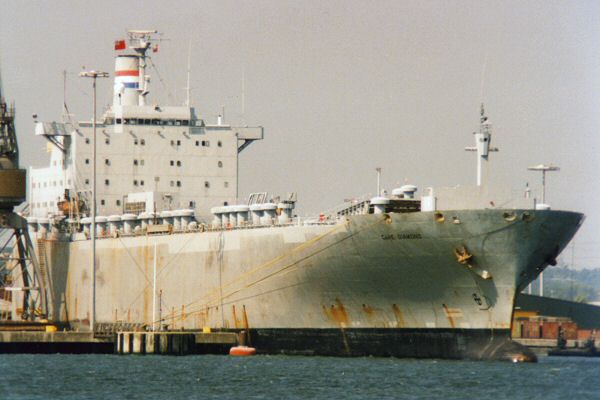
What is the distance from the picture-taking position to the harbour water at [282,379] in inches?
1998

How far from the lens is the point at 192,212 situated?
72250mm

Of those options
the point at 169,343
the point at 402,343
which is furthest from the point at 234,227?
the point at 402,343

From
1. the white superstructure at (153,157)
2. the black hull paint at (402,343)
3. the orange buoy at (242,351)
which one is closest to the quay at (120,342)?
the orange buoy at (242,351)

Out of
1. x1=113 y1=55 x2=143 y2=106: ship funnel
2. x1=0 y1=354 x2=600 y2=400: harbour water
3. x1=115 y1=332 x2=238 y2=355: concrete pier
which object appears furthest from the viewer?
x1=113 y1=55 x2=143 y2=106: ship funnel

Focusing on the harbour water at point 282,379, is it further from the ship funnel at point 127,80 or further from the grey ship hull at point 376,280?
the ship funnel at point 127,80

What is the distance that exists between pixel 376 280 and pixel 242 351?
7821 millimetres

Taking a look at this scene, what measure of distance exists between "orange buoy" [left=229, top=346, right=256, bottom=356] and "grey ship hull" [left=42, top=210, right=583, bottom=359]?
15.4 inches

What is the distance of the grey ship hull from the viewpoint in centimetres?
5866

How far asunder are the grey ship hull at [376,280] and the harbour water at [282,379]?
3.12ft

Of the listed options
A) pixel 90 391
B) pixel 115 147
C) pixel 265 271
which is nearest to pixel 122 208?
pixel 115 147

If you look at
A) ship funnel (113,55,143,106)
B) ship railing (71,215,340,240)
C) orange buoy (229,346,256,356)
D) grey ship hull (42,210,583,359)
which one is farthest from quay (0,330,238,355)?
ship funnel (113,55,143,106)

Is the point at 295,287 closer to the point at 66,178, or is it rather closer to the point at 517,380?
the point at 517,380

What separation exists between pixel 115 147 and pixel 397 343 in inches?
875

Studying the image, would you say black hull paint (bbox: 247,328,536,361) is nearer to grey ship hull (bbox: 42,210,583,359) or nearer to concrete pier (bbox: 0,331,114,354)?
grey ship hull (bbox: 42,210,583,359)
